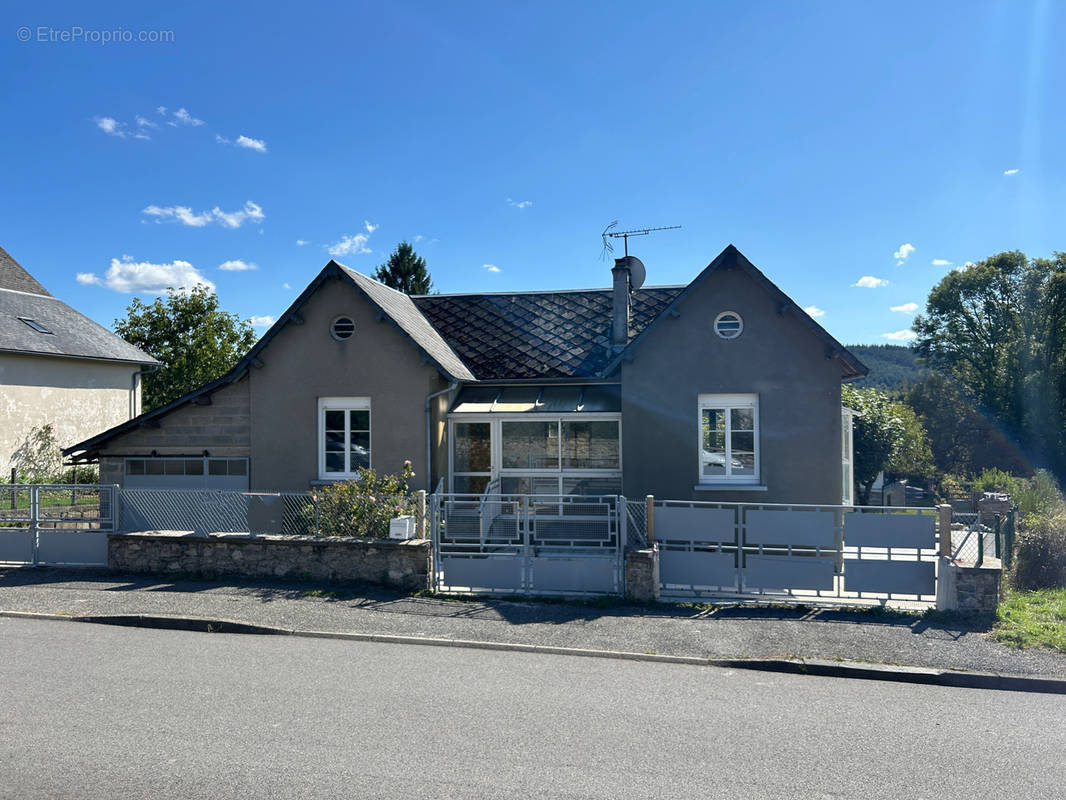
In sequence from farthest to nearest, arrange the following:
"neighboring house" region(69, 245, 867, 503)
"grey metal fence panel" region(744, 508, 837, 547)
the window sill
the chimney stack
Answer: the chimney stack, "neighboring house" region(69, 245, 867, 503), the window sill, "grey metal fence panel" region(744, 508, 837, 547)

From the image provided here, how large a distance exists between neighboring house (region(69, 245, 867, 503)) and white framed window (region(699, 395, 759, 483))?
0.03 meters

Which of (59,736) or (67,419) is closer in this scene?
(59,736)

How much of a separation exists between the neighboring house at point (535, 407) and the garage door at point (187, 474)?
3 cm

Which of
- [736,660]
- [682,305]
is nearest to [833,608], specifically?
[736,660]

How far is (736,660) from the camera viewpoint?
26.0ft

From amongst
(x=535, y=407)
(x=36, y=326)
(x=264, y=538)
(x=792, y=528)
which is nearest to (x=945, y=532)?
(x=792, y=528)

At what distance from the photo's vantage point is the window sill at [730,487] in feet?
44.1

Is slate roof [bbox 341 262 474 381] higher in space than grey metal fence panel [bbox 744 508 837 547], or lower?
higher

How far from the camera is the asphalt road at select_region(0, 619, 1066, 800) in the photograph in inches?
194

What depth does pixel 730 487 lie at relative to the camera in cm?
1355

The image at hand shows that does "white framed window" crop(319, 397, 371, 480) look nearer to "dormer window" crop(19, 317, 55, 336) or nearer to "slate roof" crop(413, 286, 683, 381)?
"slate roof" crop(413, 286, 683, 381)

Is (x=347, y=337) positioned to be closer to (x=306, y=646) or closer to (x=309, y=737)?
(x=306, y=646)

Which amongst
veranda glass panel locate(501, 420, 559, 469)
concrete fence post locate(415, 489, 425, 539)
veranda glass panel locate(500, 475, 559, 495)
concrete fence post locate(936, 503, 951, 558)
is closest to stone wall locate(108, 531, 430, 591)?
concrete fence post locate(415, 489, 425, 539)

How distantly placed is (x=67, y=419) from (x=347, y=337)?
63.5 feet
